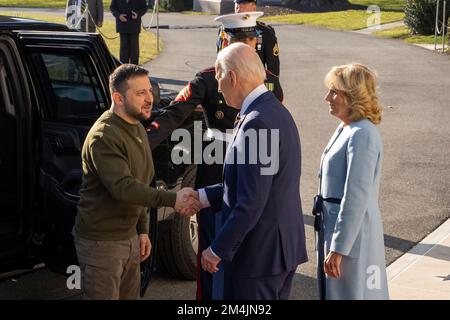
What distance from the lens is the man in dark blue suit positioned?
4.33 m

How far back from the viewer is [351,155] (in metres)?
4.78

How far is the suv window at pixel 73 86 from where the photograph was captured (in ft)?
20.2

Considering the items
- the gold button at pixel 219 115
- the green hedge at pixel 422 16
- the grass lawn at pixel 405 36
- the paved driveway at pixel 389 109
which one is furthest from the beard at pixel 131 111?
the green hedge at pixel 422 16

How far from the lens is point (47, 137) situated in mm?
5746

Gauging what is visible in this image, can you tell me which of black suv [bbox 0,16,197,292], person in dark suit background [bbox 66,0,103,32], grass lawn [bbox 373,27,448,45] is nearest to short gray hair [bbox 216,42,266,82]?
black suv [bbox 0,16,197,292]

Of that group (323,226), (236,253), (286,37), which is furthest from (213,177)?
(286,37)

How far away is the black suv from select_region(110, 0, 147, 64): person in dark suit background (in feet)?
37.6

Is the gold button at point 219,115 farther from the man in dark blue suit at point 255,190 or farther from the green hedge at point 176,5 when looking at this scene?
the green hedge at point 176,5

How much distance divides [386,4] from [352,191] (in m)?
43.5

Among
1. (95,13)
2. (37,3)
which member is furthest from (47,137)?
(37,3)

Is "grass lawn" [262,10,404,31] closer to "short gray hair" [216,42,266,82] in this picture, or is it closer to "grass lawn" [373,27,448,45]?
"grass lawn" [373,27,448,45]

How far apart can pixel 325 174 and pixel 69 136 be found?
5.46 ft

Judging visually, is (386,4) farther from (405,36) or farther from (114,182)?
(114,182)
